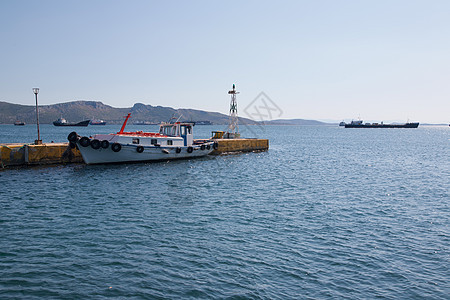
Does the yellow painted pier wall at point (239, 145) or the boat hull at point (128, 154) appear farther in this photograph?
the yellow painted pier wall at point (239, 145)

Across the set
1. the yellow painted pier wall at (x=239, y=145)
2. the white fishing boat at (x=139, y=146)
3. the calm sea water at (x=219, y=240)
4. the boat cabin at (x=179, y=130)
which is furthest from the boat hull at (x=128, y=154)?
the yellow painted pier wall at (x=239, y=145)

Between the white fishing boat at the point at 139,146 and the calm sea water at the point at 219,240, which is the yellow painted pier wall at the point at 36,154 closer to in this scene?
the white fishing boat at the point at 139,146

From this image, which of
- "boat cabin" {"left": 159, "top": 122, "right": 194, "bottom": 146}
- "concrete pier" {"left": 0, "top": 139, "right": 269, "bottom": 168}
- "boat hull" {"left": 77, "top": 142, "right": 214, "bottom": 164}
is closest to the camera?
"concrete pier" {"left": 0, "top": 139, "right": 269, "bottom": 168}

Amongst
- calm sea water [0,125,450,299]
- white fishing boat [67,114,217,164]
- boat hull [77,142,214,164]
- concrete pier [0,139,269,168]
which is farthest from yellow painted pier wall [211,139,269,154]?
calm sea water [0,125,450,299]

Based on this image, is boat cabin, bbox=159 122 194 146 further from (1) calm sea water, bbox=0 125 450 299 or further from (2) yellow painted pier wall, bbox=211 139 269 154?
(1) calm sea water, bbox=0 125 450 299

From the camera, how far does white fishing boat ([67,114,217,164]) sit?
98.8ft

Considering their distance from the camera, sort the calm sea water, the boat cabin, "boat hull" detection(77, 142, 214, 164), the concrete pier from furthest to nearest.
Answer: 1. the boat cabin
2. "boat hull" detection(77, 142, 214, 164)
3. the concrete pier
4. the calm sea water

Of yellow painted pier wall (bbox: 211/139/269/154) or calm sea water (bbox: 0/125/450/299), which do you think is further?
yellow painted pier wall (bbox: 211/139/269/154)

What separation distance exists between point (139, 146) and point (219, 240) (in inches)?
857

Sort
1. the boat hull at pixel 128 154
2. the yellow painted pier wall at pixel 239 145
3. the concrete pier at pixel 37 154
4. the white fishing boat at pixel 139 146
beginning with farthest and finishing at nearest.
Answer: the yellow painted pier wall at pixel 239 145 → the boat hull at pixel 128 154 → the white fishing boat at pixel 139 146 → the concrete pier at pixel 37 154

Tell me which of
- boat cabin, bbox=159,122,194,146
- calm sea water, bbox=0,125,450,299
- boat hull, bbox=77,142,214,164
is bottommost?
calm sea water, bbox=0,125,450,299

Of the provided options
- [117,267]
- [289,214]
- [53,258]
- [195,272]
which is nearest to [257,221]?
[289,214]

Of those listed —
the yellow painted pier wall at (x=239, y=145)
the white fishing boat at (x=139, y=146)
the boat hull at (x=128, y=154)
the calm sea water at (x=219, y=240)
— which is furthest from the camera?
the yellow painted pier wall at (x=239, y=145)

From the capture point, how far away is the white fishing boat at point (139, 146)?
3011cm
